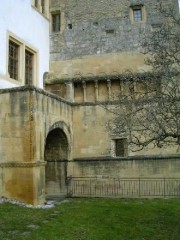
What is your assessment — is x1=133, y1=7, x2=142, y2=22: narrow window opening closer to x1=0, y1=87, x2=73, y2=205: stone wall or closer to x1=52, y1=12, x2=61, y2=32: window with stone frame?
x1=52, y1=12, x2=61, y2=32: window with stone frame

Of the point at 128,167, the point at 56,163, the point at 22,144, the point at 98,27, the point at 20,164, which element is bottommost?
the point at 128,167

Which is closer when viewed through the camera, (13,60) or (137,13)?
(13,60)

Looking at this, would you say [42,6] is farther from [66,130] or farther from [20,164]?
[20,164]

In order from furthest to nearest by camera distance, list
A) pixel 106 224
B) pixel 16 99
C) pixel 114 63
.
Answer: pixel 114 63, pixel 16 99, pixel 106 224

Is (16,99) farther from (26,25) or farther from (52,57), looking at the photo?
(52,57)

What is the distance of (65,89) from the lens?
1989cm

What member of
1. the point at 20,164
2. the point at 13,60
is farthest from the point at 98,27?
the point at 20,164

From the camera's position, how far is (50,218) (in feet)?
36.7

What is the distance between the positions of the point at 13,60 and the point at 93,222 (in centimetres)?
1002

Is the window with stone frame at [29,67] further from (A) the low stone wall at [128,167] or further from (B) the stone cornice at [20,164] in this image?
A: (B) the stone cornice at [20,164]

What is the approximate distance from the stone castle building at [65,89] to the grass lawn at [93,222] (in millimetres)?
1979

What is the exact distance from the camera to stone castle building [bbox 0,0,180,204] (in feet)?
45.6

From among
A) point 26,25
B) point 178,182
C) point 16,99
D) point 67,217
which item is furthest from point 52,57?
point 67,217

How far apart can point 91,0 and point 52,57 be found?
4286 millimetres
